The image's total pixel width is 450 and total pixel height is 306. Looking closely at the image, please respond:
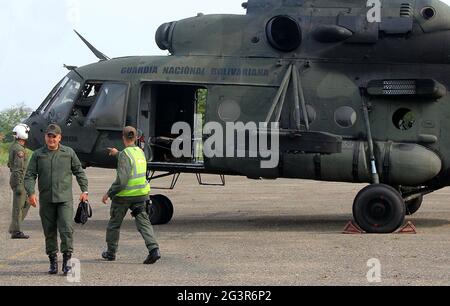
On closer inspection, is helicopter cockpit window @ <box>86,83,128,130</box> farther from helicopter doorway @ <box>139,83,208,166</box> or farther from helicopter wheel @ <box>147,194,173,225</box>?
helicopter wheel @ <box>147,194,173,225</box>

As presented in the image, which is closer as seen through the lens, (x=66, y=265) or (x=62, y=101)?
(x=66, y=265)

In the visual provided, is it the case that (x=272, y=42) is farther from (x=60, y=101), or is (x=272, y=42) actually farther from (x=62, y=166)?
(x=62, y=166)

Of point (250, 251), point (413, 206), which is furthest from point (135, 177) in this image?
point (413, 206)

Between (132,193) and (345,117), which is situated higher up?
(345,117)

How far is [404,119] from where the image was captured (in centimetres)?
1471

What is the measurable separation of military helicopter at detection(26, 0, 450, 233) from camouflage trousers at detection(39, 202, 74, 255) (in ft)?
→ 16.5

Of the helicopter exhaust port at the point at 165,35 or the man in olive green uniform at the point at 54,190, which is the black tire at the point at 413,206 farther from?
the man in olive green uniform at the point at 54,190

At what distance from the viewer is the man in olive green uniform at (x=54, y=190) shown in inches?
391

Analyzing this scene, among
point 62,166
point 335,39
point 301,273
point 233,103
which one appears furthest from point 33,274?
point 335,39

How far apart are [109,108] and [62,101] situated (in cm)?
116

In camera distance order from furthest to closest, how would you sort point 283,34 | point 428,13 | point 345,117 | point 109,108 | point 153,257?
point 109,108
point 283,34
point 345,117
point 428,13
point 153,257

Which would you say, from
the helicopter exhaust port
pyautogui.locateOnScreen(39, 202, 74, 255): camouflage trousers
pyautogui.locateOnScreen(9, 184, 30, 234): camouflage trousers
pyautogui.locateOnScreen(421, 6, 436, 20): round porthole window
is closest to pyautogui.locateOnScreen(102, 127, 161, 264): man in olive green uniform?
pyautogui.locateOnScreen(39, 202, 74, 255): camouflage trousers

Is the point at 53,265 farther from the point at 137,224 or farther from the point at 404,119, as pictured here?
the point at 404,119

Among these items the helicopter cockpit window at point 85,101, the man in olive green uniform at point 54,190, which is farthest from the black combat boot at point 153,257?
the helicopter cockpit window at point 85,101
